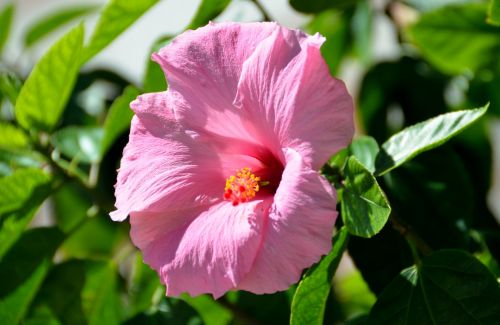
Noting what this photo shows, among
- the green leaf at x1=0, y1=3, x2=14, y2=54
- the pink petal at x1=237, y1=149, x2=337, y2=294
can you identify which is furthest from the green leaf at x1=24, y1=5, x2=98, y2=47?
the pink petal at x1=237, y1=149, x2=337, y2=294

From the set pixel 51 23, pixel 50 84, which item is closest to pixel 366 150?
pixel 50 84

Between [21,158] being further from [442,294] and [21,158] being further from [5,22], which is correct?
[442,294]

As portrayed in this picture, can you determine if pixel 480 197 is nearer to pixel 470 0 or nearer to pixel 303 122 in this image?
pixel 470 0

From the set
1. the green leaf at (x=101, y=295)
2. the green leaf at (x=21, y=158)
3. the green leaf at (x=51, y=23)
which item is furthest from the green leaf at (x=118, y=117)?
the green leaf at (x=51, y=23)

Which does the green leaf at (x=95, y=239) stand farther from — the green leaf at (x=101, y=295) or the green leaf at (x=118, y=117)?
the green leaf at (x=118, y=117)

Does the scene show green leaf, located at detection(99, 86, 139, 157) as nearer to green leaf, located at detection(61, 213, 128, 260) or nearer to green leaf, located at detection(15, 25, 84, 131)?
green leaf, located at detection(15, 25, 84, 131)
